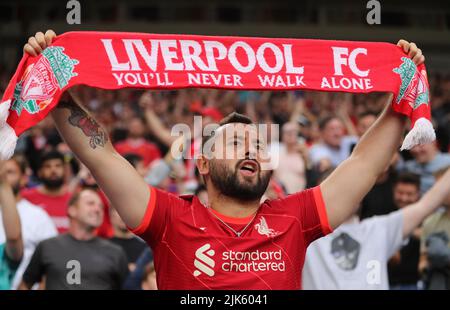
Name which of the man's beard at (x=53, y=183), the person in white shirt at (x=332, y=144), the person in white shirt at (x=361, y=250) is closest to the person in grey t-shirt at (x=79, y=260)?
the person in white shirt at (x=361, y=250)

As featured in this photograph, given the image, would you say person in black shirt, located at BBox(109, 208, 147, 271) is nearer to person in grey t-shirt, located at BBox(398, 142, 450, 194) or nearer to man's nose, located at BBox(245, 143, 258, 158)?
person in grey t-shirt, located at BBox(398, 142, 450, 194)

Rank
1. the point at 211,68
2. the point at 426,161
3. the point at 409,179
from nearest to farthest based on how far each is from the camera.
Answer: the point at 211,68
the point at 409,179
the point at 426,161

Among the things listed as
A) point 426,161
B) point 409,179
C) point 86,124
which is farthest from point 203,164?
point 426,161

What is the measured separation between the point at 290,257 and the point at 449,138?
20.2ft

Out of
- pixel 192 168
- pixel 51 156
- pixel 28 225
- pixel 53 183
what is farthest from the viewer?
pixel 192 168

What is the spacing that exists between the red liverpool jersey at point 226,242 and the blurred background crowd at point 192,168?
5.99 ft

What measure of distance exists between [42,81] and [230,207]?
38.5 inches

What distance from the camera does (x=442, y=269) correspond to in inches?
248

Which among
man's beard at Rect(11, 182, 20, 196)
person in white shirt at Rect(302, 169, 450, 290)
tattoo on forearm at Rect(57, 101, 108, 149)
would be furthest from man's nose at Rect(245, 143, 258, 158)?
man's beard at Rect(11, 182, 20, 196)

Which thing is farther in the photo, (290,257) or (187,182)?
(187,182)

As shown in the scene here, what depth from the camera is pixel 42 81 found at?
400cm

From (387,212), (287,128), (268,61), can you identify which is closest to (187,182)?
(287,128)

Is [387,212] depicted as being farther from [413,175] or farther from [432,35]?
[432,35]

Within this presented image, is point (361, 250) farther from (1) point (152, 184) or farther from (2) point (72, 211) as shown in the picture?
(1) point (152, 184)
